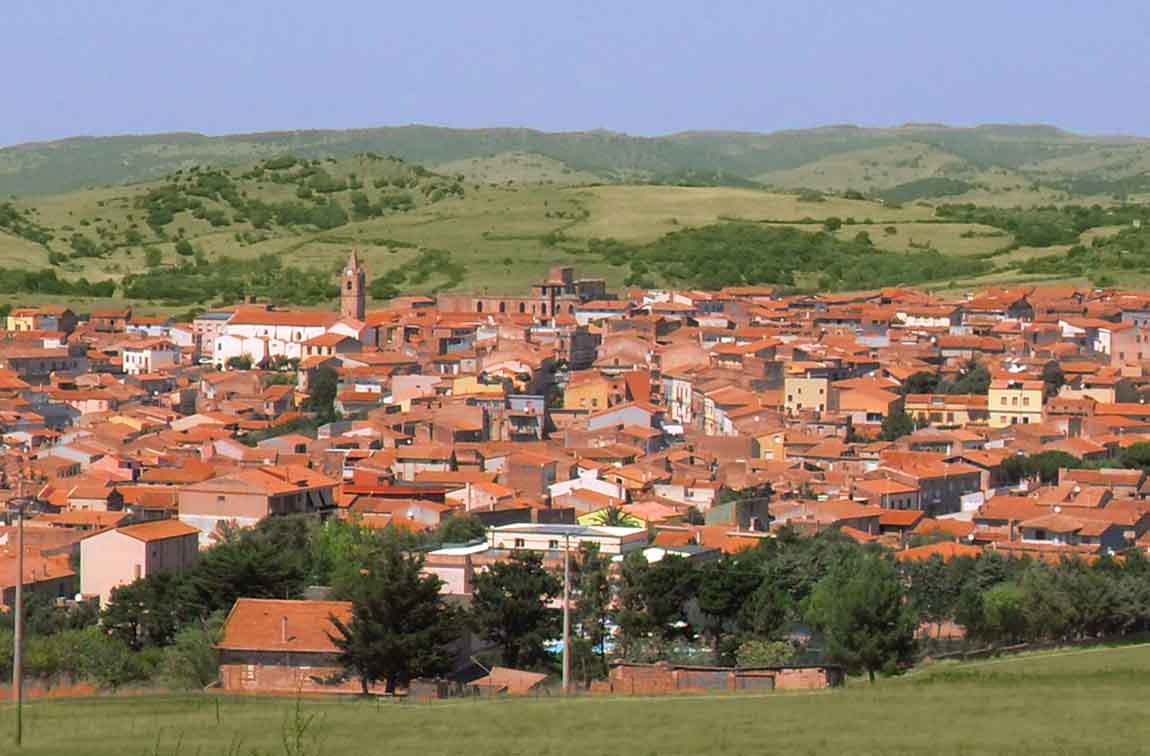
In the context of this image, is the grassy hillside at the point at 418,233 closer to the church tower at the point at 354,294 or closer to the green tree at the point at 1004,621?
→ the church tower at the point at 354,294

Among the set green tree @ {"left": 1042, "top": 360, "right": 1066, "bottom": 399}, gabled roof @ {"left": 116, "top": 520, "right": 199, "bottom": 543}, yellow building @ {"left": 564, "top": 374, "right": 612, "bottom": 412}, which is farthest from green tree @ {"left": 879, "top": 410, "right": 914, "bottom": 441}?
gabled roof @ {"left": 116, "top": 520, "right": 199, "bottom": 543}

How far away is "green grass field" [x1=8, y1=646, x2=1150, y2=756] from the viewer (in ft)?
63.2

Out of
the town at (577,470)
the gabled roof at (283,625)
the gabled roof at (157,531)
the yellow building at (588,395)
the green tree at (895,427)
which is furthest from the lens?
the yellow building at (588,395)

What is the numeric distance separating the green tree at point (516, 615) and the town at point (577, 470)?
5 cm

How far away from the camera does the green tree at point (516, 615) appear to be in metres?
30.4

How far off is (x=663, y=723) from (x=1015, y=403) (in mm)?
41926

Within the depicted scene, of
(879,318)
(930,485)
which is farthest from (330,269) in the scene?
(930,485)

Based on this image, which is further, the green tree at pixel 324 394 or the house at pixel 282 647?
the green tree at pixel 324 394

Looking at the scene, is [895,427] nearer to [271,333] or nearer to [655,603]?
[655,603]

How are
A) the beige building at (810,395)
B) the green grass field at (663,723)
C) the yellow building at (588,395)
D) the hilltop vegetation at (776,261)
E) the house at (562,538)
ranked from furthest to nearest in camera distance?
the hilltop vegetation at (776,261) → the yellow building at (588,395) → the beige building at (810,395) → the house at (562,538) → the green grass field at (663,723)

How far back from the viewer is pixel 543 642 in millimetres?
30750

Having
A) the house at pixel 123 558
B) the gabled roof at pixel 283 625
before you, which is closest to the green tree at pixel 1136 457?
the house at pixel 123 558

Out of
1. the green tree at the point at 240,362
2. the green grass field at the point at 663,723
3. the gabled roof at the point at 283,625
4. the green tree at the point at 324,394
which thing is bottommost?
the green tree at the point at 240,362

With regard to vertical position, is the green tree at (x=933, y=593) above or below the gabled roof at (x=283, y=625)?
below
